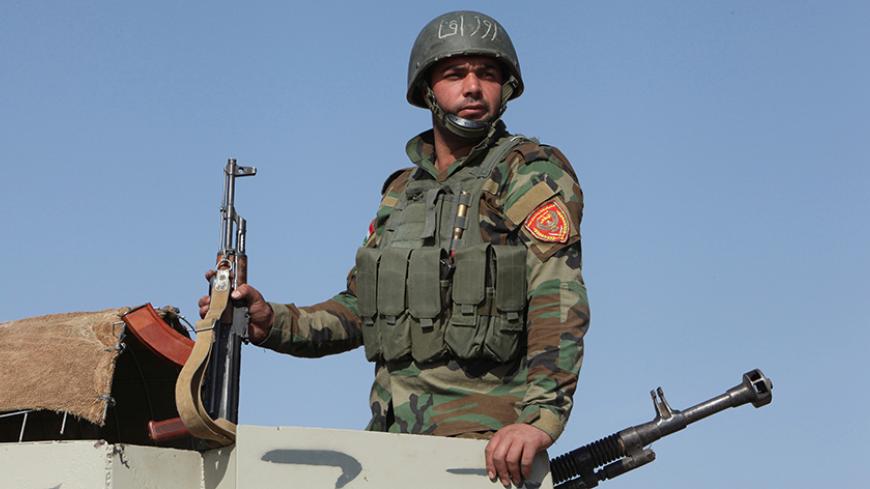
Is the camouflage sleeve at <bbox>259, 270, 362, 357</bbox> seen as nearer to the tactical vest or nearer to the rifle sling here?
the tactical vest

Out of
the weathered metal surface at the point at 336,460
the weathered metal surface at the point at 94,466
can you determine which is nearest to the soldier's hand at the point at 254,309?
the weathered metal surface at the point at 94,466

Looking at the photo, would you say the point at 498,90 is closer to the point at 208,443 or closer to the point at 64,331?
the point at 208,443

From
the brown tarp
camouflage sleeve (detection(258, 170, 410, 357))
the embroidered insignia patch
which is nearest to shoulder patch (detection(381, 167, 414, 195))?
camouflage sleeve (detection(258, 170, 410, 357))

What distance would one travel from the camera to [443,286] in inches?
213

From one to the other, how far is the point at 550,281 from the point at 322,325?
3.93 feet

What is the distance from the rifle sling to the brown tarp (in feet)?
11.3

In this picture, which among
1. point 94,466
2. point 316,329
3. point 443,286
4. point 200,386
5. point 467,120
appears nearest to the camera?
point 94,466

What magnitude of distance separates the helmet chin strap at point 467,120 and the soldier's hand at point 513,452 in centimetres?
153

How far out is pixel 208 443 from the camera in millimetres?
5020

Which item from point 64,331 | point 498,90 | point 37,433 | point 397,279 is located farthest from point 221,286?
point 37,433

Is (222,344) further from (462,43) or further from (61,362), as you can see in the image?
(61,362)

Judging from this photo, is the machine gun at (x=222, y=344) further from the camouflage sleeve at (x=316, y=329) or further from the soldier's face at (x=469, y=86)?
the soldier's face at (x=469, y=86)

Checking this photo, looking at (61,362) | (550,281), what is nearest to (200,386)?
(550,281)

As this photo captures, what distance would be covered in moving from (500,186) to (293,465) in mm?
1613
